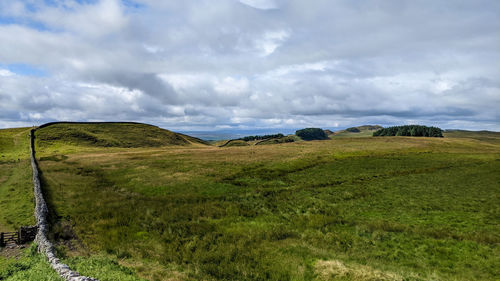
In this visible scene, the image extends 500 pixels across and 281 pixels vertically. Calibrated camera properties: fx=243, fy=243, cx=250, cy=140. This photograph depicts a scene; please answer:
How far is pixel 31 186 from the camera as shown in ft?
125

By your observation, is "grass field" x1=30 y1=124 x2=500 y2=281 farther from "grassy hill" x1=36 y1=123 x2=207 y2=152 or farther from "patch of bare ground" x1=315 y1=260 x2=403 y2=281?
"grassy hill" x1=36 y1=123 x2=207 y2=152

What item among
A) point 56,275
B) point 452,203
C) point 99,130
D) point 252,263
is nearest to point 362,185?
point 452,203

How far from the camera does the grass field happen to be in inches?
638

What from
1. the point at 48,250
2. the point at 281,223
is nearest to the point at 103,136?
the point at 48,250

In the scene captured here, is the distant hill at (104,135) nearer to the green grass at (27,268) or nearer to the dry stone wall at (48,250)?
the dry stone wall at (48,250)

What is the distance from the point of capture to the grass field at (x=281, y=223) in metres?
16.2

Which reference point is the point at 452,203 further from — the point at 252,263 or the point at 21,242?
the point at 21,242

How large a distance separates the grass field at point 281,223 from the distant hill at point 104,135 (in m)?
75.8

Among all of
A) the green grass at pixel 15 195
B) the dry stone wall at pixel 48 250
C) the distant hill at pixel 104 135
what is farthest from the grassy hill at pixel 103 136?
the dry stone wall at pixel 48 250

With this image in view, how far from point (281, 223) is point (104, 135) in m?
137

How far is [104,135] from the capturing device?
133 metres

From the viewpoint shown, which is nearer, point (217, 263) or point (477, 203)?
point (217, 263)

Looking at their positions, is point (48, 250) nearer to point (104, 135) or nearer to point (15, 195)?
point (15, 195)

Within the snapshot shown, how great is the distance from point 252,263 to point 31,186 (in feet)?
133
